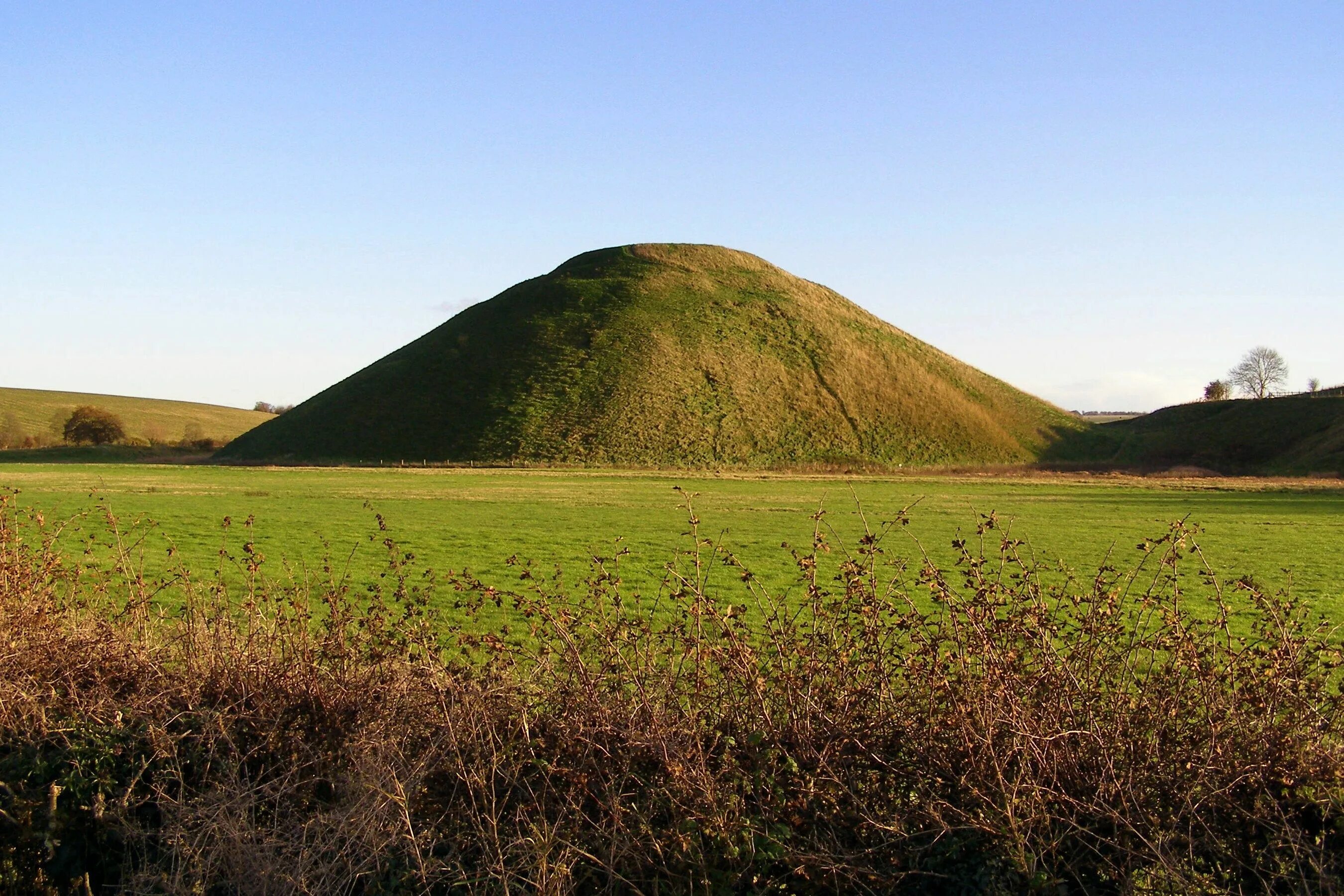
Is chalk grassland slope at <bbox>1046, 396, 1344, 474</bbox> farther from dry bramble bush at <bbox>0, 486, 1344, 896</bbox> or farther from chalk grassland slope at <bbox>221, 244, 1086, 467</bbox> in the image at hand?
dry bramble bush at <bbox>0, 486, 1344, 896</bbox>

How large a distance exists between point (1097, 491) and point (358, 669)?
51.0 metres

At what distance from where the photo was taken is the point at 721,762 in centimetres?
650

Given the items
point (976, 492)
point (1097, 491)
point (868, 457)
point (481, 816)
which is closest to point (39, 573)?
point (481, 816)

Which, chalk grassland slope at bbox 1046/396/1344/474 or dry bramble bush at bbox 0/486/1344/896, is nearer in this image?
dry bramble bush at bbox 0/486/1344/896

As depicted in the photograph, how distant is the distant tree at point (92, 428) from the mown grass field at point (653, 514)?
4283 centimetres

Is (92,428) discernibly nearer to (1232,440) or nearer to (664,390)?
(664,390)

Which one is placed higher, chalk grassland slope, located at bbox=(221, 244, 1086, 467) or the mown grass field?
chalk grassland slope, located at bbox=(221, 244, 1086, 467)

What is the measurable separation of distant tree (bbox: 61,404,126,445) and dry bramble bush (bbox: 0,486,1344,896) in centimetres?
11028

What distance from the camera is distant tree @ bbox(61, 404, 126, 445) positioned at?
344ft

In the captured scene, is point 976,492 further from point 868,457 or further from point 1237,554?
point 868,457

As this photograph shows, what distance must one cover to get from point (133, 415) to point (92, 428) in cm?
5720

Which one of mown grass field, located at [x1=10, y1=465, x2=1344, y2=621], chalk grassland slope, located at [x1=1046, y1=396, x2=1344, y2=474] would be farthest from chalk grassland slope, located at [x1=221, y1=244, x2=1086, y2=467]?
mown grass field, located at [x1=10, y1=465, x2=1344, y2=621]

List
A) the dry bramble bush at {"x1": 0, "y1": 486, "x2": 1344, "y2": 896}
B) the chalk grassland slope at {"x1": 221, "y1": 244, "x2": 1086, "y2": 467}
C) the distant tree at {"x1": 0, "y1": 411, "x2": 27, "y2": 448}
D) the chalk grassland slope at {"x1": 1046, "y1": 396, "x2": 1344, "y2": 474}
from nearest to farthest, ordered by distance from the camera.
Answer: the dry bramble bush at {"x1": 0, "y1": 486, "x2": 1344, "y2": 896}, the chalk grassland slope at {"x1": 1046, "y1": 396, "x2": 1344, "y2": 474}, the chalk grassland slope at {"x1": 221, "y1": 244, "x2": 1086, "y2": 467}, the distant tree at {"x1": 0, "y1": 411, "x2": 27, "y2": 448}

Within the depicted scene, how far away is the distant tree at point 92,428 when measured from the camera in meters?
105
